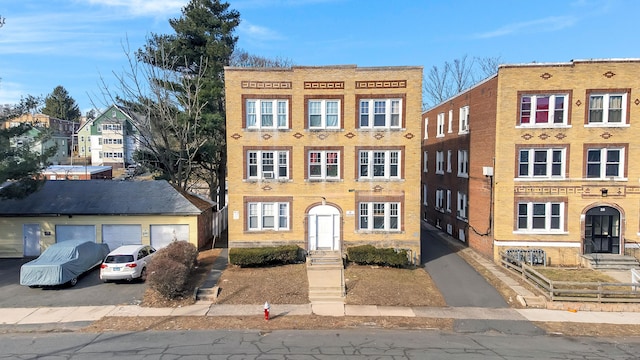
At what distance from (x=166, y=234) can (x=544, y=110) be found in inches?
923

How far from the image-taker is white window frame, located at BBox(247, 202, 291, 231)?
23.0 metres

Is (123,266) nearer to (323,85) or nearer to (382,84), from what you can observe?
(323,85)

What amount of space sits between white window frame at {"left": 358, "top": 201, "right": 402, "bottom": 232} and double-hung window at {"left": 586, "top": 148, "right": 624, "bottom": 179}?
435 inches

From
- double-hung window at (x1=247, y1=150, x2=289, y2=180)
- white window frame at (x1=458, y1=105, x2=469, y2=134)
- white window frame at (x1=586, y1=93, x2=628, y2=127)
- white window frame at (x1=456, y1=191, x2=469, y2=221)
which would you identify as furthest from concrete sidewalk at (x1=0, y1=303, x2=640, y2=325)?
white window frame at (x1=458, y1=105, x2=469, y2=134)

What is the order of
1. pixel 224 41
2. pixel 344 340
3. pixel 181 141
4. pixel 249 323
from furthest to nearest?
pixel 224 41 < pixel 181 141 < pixel 249 323 < pixel 344 340

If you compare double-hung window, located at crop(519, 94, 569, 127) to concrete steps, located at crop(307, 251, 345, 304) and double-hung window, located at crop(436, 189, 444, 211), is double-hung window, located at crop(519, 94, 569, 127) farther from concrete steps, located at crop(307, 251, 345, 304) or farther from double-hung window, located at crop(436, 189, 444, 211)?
concrete steps, located at crop(307, 251, 345, 304)

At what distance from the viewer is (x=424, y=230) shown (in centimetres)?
3325

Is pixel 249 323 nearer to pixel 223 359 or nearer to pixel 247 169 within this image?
pixel 223 359

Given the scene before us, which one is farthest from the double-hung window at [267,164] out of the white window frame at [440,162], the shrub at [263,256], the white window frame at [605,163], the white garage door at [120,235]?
the white window frame at [605,163]

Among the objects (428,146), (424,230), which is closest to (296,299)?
(424,230)

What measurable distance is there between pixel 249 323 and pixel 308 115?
39.8ft

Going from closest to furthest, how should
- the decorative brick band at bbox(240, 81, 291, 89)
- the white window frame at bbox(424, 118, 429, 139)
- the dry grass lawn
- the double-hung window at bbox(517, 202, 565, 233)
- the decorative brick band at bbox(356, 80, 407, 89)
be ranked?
the dry grass lawn, the decorative brick band at bbox(356, 80, 407, 89), the decorative brick band at bbox(240, 81, 291, 89), the double-hung window at bbox(517, 202, 565, 233), the white window frame at bbox(424, 118, 429, 139)

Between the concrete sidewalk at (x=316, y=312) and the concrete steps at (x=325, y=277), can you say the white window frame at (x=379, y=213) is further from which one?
the concrete sidewalk at (x=316, y=312)

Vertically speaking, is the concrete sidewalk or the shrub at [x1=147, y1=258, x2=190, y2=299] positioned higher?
the shrub at [x1=147, y1=258, x2=190, y2=299]
